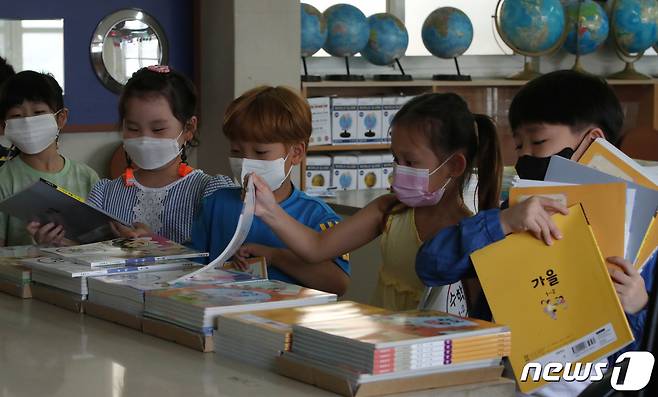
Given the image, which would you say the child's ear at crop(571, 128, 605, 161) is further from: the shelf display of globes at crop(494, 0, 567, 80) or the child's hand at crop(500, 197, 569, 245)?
the shelf display of globes at crop(494, 0, 567, 80)

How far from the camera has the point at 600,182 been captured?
5.64ft

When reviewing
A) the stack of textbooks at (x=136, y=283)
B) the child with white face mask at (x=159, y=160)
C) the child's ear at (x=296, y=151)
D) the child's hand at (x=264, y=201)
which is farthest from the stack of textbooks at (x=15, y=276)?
the child's ear at (x=296, y=151)

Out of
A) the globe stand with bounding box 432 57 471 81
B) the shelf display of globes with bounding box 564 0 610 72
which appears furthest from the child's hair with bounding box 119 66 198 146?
the shelf display of globes with bounding box 564 0 610 72

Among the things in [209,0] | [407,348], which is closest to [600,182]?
[407,348]

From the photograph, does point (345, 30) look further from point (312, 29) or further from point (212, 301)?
point (212, 301)

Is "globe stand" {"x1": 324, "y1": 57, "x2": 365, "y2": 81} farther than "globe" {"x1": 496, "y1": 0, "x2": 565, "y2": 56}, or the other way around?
"globe" {"x1": 496, "y1": 0, "x2": 565, "y2": 56}

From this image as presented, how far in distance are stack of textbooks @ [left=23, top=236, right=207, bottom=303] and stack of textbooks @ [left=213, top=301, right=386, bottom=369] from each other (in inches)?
18.1

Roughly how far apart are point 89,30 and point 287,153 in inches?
115

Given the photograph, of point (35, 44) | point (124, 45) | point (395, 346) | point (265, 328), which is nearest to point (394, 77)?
point (124, 45)

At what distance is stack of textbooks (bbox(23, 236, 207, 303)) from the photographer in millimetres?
1976

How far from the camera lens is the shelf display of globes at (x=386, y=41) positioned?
6051 millimetres

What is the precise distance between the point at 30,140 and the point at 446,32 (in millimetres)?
3666

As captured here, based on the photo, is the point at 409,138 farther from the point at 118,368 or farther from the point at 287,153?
the point at 118,368

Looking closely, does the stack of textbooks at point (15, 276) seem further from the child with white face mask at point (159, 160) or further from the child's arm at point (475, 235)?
the child's arm at point (475, 235)
